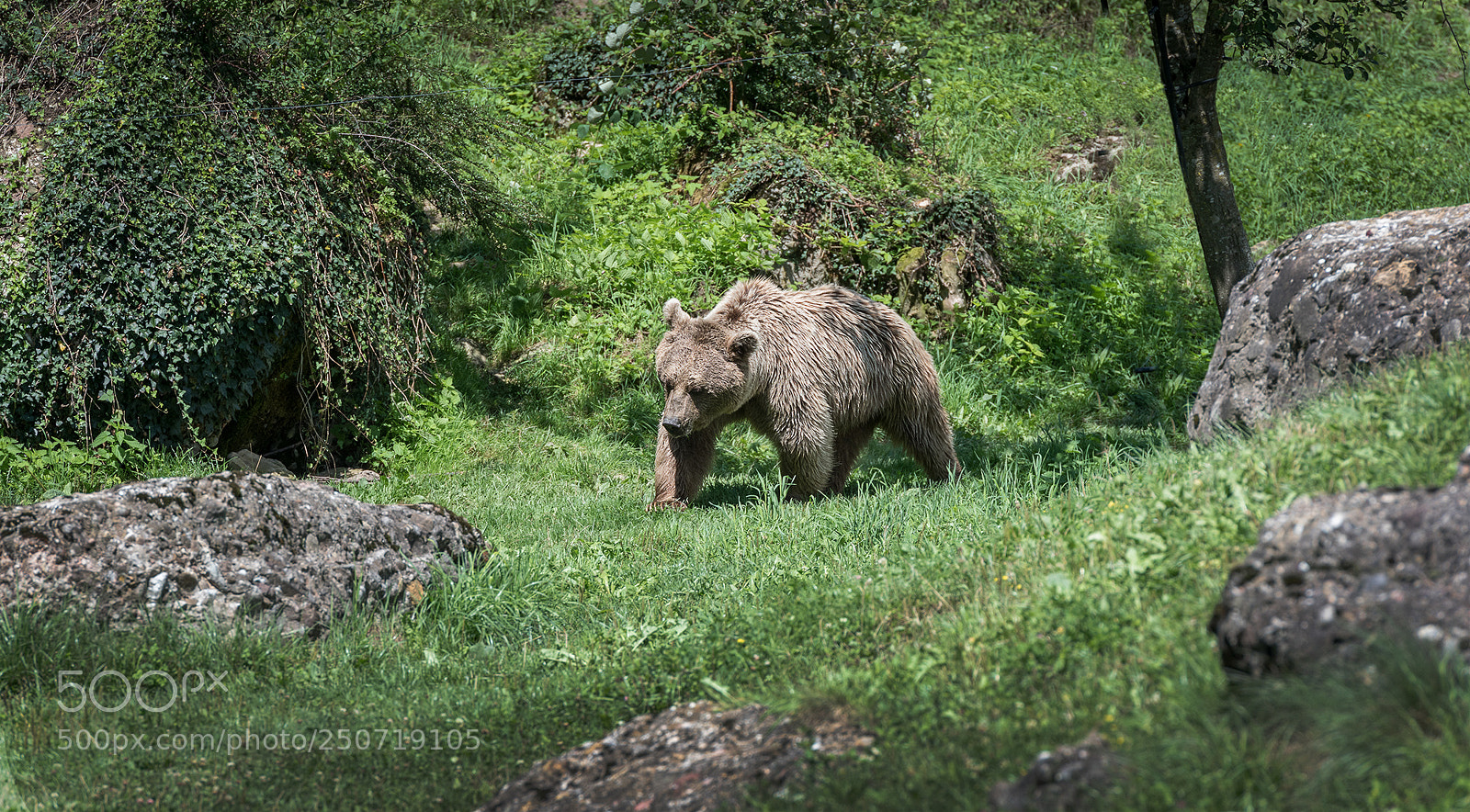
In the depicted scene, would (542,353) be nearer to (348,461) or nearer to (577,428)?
(577,428)

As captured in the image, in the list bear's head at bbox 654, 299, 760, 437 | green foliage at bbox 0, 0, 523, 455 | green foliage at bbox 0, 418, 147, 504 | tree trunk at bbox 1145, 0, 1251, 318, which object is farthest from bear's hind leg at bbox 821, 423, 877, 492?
green foliage at bbox 0, 418, 147, 504

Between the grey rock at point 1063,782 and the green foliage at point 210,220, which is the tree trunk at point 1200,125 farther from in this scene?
the green foliage at point 210,220

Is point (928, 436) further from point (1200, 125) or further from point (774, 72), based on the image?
point (774, 72)

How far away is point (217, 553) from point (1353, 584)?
417cm

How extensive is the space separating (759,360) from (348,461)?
3.40 metres

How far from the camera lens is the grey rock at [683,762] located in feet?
9.34

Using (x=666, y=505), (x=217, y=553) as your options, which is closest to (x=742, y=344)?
(x=666, y=505)

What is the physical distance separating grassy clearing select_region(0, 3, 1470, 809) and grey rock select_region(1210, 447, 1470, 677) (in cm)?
11

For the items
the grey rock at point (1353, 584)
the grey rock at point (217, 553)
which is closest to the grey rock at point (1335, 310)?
the grey rock at point (1353, 584)

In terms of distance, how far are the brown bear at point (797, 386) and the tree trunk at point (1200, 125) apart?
2.05 meters

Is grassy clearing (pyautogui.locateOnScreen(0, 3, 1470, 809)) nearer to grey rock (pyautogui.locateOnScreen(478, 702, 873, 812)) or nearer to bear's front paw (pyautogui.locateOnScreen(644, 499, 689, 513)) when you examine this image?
grey rock (pyautogui.locateOnScreen(478, 702, 873, 812))

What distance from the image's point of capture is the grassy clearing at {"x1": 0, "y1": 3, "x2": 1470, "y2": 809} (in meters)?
2.54

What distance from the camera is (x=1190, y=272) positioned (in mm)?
11281

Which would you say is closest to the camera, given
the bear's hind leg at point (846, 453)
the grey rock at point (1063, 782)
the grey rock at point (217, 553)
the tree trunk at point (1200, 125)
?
the grey rock at point (1063, 782)
